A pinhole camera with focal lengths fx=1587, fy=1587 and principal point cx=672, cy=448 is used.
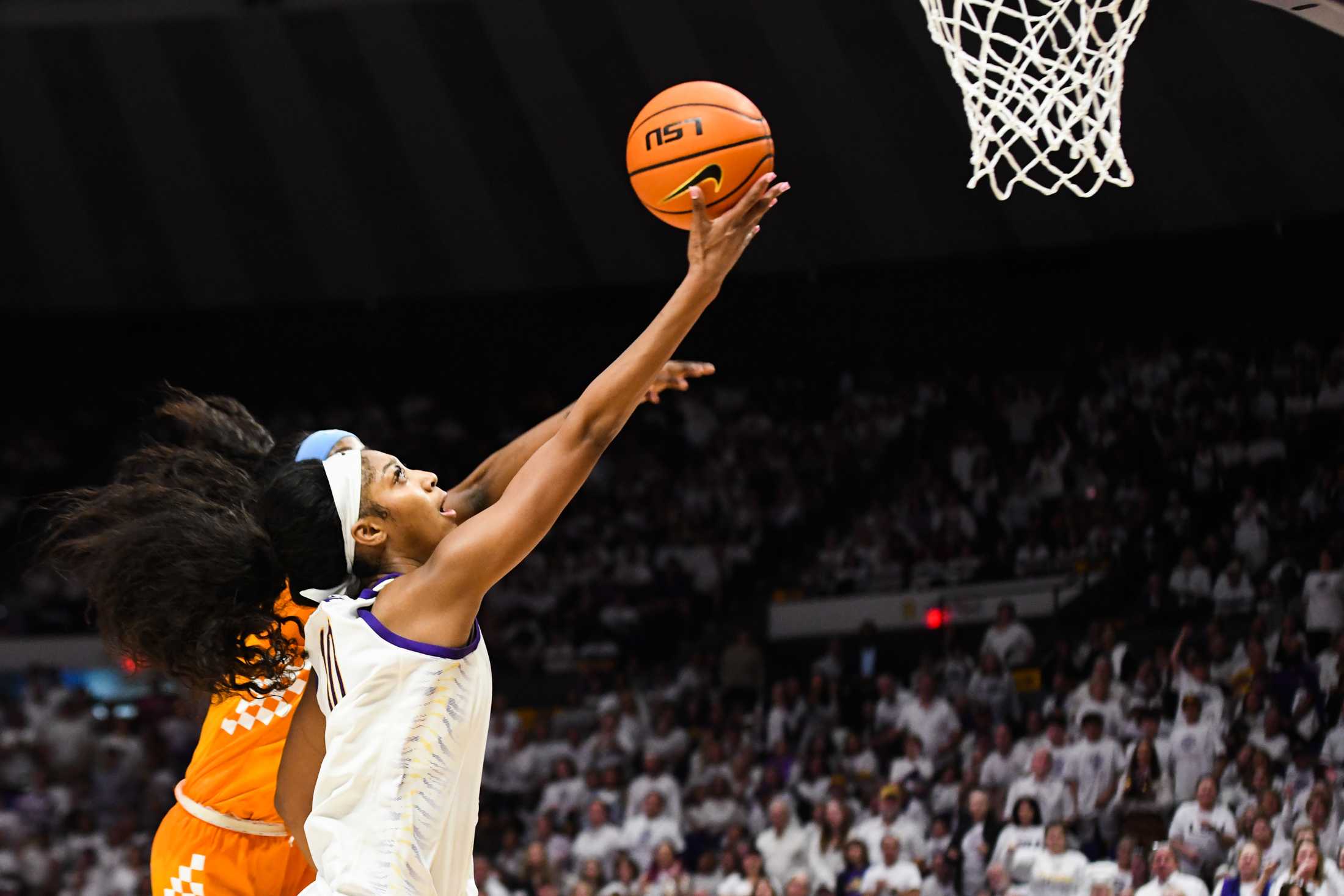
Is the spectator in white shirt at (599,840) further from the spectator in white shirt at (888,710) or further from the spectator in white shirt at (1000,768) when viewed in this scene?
the spectator in white shirt at (1000,768)

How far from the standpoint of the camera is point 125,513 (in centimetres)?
293

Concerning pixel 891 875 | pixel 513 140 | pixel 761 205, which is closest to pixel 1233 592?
pixel 891 875

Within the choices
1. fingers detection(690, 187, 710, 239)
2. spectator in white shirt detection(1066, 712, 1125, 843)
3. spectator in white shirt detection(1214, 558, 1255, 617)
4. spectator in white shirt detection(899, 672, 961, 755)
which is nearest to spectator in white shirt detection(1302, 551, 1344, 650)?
spectator in white shirt detection(1214, 558, 1255, 617)

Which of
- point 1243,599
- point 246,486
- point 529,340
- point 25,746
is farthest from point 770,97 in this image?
point 246,486

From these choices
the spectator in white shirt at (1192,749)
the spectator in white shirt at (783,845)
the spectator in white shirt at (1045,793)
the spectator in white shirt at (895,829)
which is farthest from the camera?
the spectator in white shirt at (783,845)

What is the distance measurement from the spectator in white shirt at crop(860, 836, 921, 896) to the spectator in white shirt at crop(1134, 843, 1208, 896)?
1182 mm

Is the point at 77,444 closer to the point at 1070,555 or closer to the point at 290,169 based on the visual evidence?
the point at 290,169

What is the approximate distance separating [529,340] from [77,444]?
13.6 feet

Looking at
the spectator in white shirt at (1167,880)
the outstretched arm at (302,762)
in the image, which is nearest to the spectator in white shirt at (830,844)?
the spectator in white shirt at (1167,880)

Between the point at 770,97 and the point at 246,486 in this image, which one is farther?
the point at 770,97

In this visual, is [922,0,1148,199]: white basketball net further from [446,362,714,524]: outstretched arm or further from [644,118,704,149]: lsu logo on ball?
[446,362,714,524]: outstretched arm

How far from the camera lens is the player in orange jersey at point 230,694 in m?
2.95

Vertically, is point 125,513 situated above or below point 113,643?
above

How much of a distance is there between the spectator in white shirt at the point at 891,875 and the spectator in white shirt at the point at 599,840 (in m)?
1.63
